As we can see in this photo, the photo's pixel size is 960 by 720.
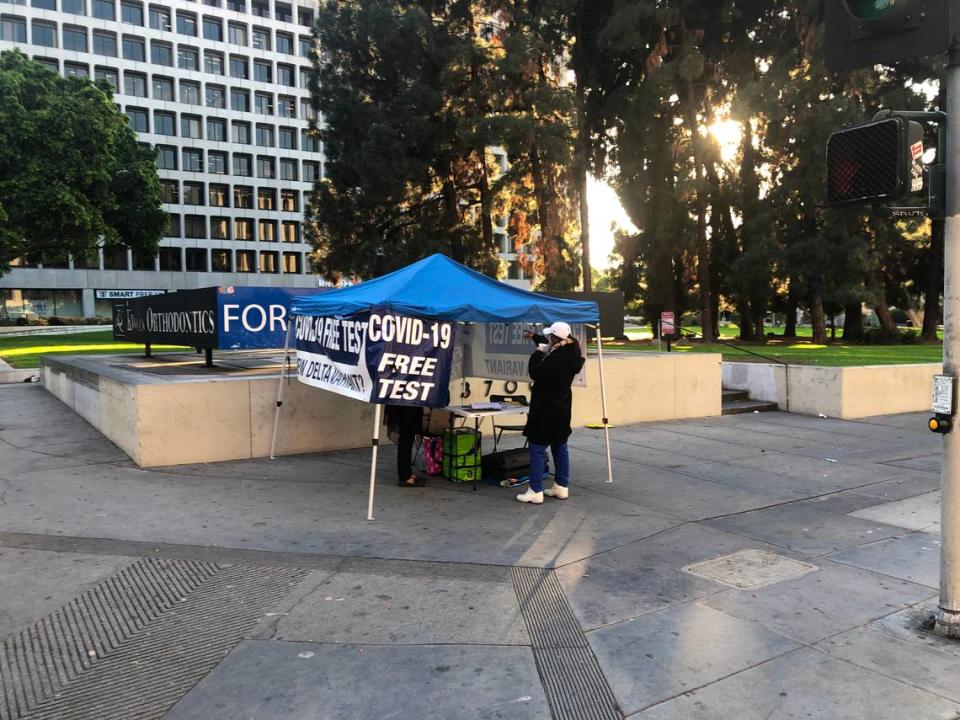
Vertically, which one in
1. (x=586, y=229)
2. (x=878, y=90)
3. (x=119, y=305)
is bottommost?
(x=119, y=305)

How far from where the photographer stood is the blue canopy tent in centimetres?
695

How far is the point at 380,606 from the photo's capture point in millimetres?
4699

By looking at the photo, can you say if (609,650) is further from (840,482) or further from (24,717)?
(840,482)

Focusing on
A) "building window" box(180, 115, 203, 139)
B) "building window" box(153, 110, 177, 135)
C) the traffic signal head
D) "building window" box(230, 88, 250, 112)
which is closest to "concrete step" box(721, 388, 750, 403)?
the traffic signal head

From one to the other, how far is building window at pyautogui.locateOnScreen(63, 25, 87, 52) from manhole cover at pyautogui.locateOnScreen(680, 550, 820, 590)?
73.1m

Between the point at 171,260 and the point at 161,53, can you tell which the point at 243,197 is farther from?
the point at 161,53

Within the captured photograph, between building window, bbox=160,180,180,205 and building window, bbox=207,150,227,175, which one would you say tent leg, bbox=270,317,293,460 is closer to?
building window, bbox=160,180,180,205

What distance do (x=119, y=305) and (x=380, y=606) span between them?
1305 centimetres

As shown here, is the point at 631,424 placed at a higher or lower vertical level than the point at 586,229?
lower

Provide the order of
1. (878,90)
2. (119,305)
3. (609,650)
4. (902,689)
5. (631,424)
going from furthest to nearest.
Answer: (878,90) < (119,305) < (631,424) < (609,650) < (902,689)

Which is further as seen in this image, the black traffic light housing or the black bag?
the black bag

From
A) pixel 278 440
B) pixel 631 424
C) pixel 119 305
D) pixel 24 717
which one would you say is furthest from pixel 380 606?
pixel 119 305

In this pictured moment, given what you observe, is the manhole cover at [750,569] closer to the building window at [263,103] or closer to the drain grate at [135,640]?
the drain grate at [135,640]

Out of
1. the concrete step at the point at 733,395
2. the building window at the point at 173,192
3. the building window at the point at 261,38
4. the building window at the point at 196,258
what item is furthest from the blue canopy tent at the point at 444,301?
the building window at the point at 261,38
